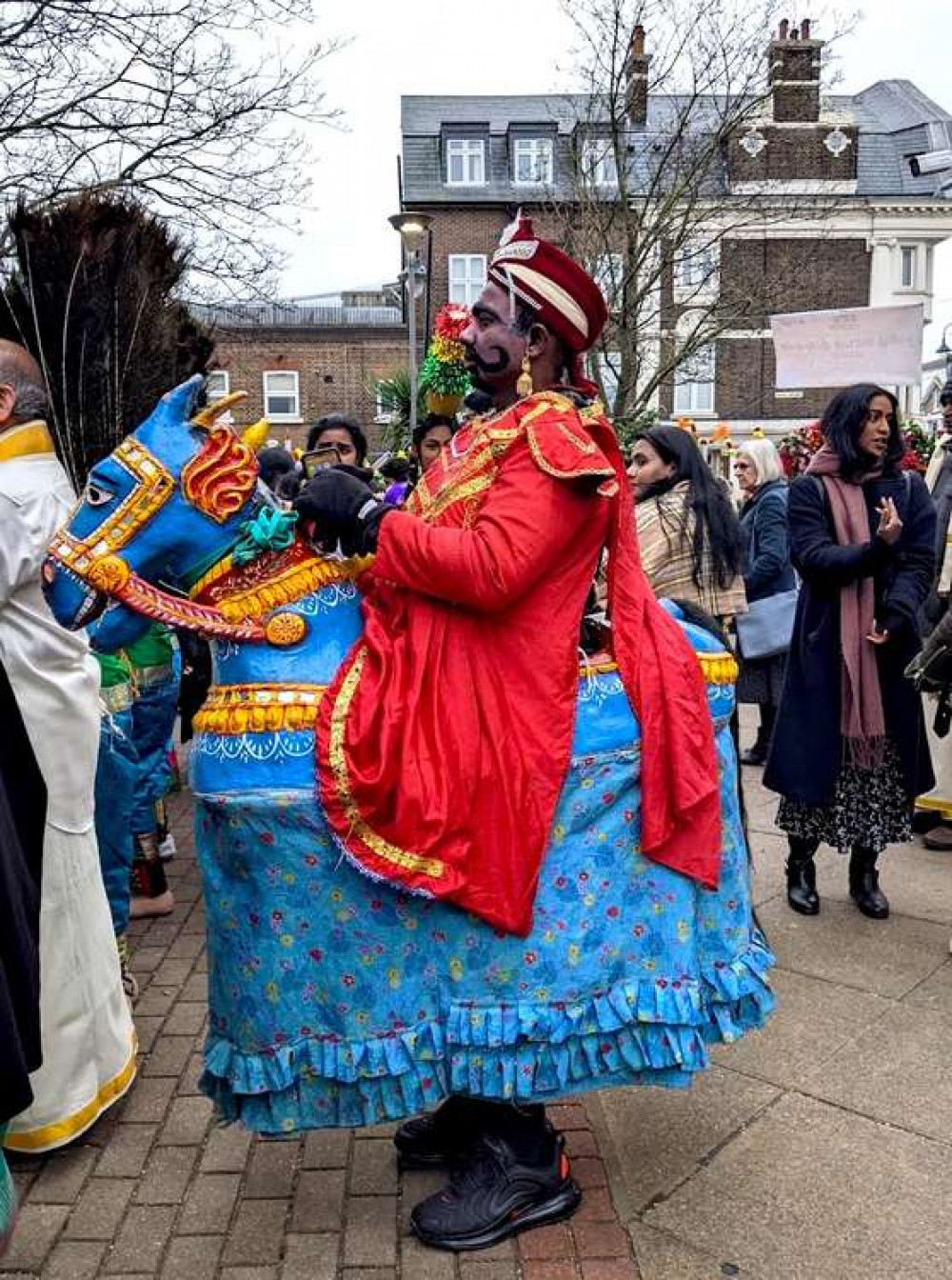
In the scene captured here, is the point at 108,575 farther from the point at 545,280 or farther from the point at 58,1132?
the point at 58,1132

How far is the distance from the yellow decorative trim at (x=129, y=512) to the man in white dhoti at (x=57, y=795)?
535 mm

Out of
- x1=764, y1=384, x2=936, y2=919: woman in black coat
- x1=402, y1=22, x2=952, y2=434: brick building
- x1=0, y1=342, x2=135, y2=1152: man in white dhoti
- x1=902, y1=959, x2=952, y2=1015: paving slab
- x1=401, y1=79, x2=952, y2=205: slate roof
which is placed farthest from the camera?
x1=401, y1=79, x2=952, y2=205: slate roof

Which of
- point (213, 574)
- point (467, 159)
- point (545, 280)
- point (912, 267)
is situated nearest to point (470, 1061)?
point (213, 574)

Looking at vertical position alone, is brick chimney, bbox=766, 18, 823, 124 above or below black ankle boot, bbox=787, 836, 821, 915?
above

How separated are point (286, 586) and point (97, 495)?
0.41 m

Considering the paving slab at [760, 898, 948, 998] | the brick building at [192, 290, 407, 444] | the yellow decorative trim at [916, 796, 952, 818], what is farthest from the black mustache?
the brick building at [192, 290, 407, 444]

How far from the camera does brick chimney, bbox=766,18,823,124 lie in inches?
856

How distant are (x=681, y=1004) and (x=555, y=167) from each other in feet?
60.6

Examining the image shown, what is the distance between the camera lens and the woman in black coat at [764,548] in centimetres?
652

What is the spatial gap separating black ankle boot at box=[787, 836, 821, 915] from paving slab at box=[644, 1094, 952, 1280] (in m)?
1.51

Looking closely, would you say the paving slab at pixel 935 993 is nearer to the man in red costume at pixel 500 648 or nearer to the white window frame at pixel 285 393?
the man in red costume at pixel 500 648

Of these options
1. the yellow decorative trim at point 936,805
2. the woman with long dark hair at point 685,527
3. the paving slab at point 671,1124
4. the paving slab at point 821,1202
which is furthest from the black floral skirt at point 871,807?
the paving slab at point 821,1202

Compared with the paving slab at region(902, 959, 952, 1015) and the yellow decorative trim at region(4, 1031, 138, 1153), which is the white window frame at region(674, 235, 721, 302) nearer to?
the paving slab at region(902, 959, 952, 1015)

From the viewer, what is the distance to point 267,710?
221cm
